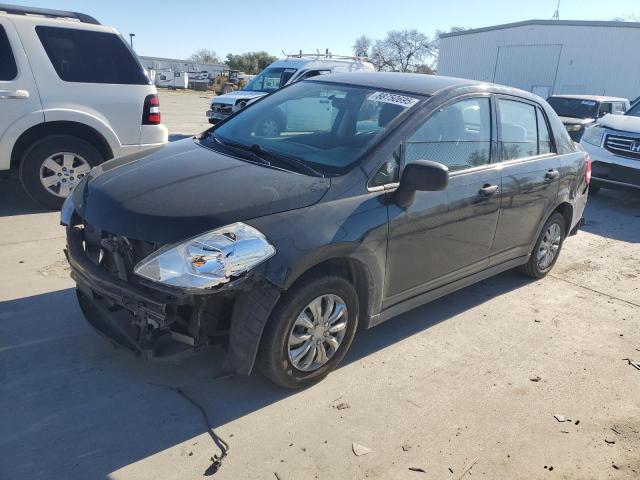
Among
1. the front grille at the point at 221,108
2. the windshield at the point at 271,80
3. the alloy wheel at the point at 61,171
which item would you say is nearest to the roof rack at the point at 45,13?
the alloy wheel at the point at 61,171

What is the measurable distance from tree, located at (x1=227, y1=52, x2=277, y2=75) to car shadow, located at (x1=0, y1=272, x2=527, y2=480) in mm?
66703

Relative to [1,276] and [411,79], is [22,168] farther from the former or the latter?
[411,79]

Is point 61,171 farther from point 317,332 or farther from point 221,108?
point 221,108

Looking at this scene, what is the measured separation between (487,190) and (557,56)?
90.5 feet

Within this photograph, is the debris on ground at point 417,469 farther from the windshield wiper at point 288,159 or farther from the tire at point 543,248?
the tire at point 543,248

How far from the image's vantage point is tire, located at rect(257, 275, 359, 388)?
9.00 feet

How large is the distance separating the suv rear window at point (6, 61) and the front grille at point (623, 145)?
8.68 m

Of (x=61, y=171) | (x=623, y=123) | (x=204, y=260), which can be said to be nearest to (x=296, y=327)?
(x=204, y=260)

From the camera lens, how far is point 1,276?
4242 mm

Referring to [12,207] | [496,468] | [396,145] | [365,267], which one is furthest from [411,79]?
[12,207]

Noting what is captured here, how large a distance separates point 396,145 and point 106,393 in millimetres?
2284

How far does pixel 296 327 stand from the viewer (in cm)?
291

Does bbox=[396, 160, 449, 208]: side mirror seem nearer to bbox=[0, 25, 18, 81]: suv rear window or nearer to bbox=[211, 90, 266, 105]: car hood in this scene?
bbox=[0, 25, 18, 81]: suv rear window

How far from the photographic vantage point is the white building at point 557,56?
24.5 metres
